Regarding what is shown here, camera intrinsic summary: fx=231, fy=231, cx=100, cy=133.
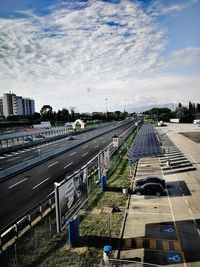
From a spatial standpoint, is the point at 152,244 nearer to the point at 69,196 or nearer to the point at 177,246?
the point at 177,246

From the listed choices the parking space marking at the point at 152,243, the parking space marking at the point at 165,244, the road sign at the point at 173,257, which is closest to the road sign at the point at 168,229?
the parking space marking at the point at 165,244

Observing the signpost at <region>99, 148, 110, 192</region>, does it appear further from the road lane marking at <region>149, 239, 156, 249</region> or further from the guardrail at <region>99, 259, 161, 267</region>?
the guardrail at <region>99, 259, 161, 267</region>

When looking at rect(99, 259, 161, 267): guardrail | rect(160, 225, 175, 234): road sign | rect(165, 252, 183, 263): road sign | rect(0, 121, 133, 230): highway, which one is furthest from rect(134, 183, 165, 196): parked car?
rect(99, 259, 161, 267): guardrail

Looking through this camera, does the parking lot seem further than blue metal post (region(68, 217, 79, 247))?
No

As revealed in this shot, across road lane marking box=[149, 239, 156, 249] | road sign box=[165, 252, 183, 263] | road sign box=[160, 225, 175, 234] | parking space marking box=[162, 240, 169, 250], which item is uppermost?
road sign box=[160, 225, 175, 234]

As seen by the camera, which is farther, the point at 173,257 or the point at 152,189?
the point at 152,189

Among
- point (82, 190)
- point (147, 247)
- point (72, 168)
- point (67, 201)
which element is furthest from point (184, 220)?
point (72, 168)

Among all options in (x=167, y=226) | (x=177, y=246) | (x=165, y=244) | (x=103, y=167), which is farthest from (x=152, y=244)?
(x=103, y=167)

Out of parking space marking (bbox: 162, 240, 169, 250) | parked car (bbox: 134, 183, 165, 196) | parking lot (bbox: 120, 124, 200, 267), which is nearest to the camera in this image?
parking lot (bbox: 120, 124, 200, 267)

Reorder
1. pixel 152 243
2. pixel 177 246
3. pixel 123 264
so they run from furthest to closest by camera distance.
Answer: pixel 152 243, pixel 177 246, pixel 123 264

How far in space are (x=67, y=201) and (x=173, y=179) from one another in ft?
59.3

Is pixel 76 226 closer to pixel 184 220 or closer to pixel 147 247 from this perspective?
pixel 147 247

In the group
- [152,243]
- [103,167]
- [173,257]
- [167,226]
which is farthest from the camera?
[103,167]

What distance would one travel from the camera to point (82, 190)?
52.3 feet
